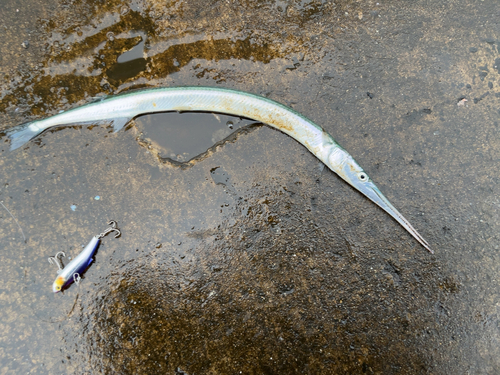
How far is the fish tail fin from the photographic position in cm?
261

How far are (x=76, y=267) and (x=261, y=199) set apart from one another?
6.08 ft

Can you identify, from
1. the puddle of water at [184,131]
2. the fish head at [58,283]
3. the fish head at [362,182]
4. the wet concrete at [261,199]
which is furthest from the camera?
the puddle of water at [184,131]

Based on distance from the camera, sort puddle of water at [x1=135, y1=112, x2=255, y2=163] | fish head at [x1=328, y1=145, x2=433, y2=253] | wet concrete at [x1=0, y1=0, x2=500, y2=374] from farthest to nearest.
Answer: puddle of water at [x1=135, y1=112, x2=255, y2=163]
fish head at [x1=328, y1=145, x2=433, y2=253]
wet concrete at [x1=0, y1=0, x2=500, y2=374]

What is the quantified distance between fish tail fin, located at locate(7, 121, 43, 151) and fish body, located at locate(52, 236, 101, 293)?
122cm

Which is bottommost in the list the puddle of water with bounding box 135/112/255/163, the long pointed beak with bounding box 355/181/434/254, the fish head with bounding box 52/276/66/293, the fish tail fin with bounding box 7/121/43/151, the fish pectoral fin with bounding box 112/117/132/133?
the long pointed beak with bounding box 355/181/434/254

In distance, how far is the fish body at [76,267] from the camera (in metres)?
2.39

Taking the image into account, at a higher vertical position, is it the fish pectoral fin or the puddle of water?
the fish pectoral fin

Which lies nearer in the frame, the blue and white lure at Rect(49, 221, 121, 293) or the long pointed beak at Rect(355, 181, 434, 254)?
the blue and white lure at Rect(49, 221, 121, 293)

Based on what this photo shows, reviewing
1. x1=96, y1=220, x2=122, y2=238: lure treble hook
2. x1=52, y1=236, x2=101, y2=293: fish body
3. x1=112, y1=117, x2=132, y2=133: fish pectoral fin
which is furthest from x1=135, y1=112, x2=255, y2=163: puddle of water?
x1=52, y1=236, x2=101, y2=293: fish body

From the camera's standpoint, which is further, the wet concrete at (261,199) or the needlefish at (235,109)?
the needlefish at (235,109)

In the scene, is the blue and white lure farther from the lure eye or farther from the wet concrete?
the lure eye

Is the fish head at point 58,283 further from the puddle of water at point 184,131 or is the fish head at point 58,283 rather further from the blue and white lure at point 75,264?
the puddle of water at point 184,131

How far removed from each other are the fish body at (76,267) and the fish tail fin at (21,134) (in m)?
1.22

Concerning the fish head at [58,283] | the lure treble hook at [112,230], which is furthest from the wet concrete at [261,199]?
the fish head at [58,283]
